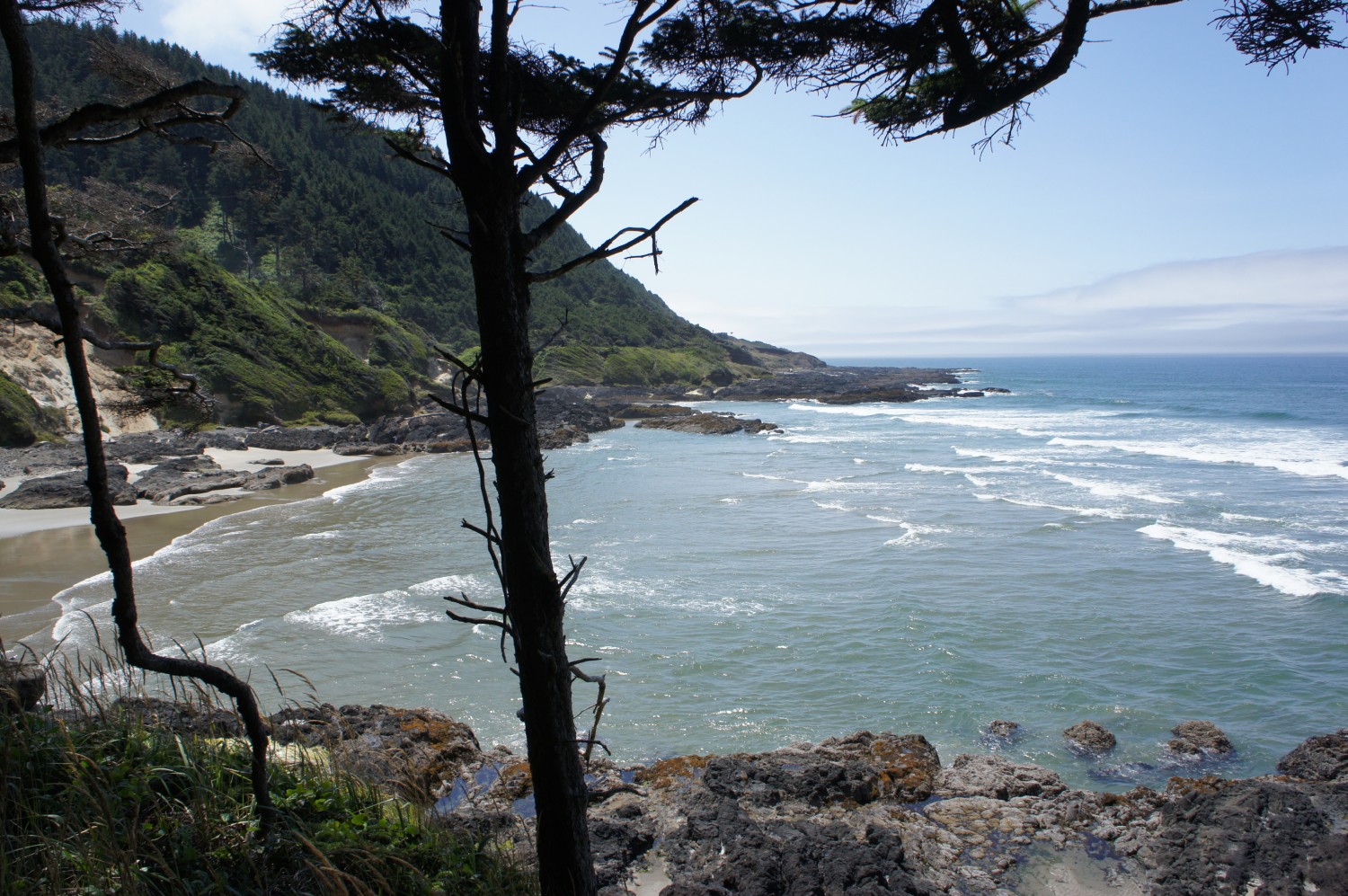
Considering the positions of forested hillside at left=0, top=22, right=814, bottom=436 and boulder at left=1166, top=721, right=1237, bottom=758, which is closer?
boulder at left=1166, top=721, right=1237, bottom=758

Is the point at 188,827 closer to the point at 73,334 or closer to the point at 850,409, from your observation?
the point at 73,334

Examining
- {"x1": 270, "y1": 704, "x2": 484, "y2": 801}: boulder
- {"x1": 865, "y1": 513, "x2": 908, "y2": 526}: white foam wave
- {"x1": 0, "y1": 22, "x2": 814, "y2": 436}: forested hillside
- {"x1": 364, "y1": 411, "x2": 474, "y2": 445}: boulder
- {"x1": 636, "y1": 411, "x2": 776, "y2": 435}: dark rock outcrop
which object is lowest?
{"x1": 865, "y1": 513, "x2": 908, "y2": 526}: white foam wave

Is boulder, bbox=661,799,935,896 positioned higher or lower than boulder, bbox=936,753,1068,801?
higher

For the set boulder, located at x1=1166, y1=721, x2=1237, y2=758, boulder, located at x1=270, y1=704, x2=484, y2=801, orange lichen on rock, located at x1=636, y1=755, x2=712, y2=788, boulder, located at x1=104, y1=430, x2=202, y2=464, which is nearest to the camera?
boulder, located at x1=270, y1=704, x2=484, y2=801

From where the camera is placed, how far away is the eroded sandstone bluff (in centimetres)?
478

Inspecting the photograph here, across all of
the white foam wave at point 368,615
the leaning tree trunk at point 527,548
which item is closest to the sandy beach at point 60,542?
the white foam wave at point 368,615

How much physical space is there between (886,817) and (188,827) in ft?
15.1

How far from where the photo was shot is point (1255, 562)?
542 inches

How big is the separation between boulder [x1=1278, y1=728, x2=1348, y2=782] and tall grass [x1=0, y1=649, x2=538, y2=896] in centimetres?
675

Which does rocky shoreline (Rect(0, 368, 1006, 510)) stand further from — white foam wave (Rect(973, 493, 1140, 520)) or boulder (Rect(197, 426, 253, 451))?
white foam wave (Rect(973, 493, 1140, 520))

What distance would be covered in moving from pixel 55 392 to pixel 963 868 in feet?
95.4

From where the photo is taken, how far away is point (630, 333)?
238 feet

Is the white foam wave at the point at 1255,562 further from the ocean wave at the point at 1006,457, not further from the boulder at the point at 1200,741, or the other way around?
the ocean wave at the point at 1006,457

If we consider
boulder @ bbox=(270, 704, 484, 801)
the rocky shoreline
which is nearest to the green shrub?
the rocky shoreline
